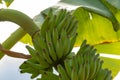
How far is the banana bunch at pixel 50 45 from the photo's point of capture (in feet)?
2.55

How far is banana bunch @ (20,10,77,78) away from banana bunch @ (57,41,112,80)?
49mm

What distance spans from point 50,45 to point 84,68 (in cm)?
12

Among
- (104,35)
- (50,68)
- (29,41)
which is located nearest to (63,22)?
(50,68)

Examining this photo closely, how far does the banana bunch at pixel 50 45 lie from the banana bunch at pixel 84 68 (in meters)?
0.05

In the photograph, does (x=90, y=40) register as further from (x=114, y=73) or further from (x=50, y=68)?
(x=50, y=68)

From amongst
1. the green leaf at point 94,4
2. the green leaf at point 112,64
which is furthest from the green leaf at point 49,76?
the green leaf at point 112,64

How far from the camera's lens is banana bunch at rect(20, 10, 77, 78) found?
777mm

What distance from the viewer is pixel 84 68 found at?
0.73 meters

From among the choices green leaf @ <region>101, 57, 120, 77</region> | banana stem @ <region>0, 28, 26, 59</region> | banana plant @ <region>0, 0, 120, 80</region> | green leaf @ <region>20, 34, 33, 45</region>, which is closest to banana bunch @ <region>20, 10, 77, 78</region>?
banana plant @ <region>0, 0, 120, 80</region>

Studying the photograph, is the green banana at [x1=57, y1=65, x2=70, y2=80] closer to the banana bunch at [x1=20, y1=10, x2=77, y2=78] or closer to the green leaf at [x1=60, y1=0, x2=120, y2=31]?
the banana bunch at [x1=20, y1=10, x2=77, y2=78]

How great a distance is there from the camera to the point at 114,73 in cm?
163

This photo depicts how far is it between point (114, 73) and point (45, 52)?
3.07 ft

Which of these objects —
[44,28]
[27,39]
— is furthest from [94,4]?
[44,28]

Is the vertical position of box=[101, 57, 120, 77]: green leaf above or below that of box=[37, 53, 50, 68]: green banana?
below
